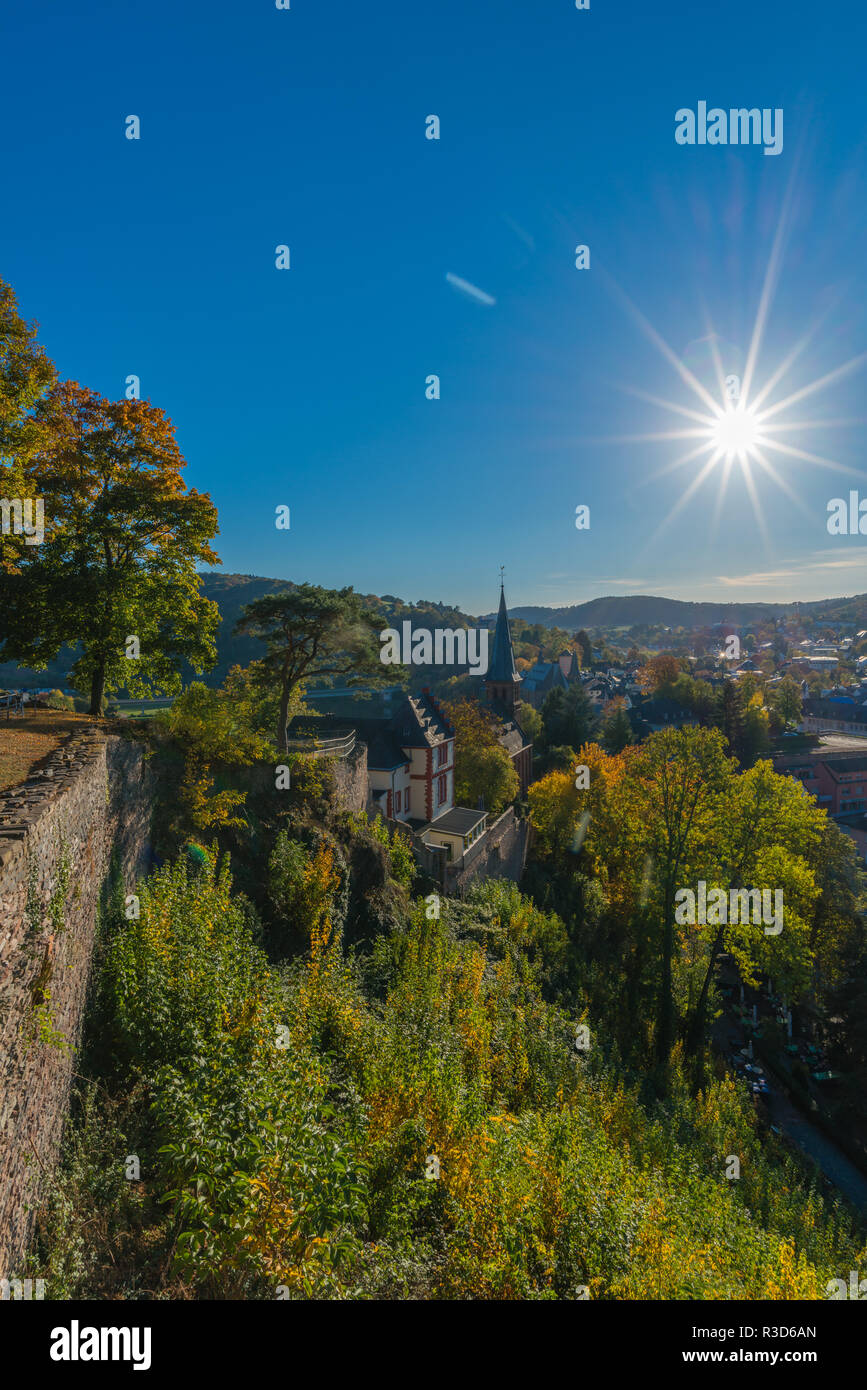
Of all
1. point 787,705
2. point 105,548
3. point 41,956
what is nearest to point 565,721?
point 105,548

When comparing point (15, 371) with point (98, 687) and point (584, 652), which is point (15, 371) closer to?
point (98, 687)

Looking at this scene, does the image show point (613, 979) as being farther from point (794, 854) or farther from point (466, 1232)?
point (466, 1232)

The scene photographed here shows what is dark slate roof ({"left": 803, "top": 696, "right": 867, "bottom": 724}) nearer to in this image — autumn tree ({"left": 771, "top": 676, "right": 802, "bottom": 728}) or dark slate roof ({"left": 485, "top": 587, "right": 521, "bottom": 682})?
autumn tree ({"left": 771, "top": 676, "right": 802, "bottom": 728})

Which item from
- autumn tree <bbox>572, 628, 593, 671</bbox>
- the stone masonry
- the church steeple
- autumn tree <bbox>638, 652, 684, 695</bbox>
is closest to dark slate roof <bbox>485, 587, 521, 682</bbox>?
the church steeple

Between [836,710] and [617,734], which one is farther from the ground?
[836,710]

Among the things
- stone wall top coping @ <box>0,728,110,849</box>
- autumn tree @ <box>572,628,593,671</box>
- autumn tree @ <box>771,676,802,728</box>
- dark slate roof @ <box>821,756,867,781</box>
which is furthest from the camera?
autumn tree @ <box>572,628,593,671</box>

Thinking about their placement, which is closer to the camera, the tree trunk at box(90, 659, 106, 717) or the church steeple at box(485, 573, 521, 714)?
the tree trunk at box(90, 659, 106, 717)

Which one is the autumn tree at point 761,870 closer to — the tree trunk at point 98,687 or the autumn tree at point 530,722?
the tree trunk at point 98,687
